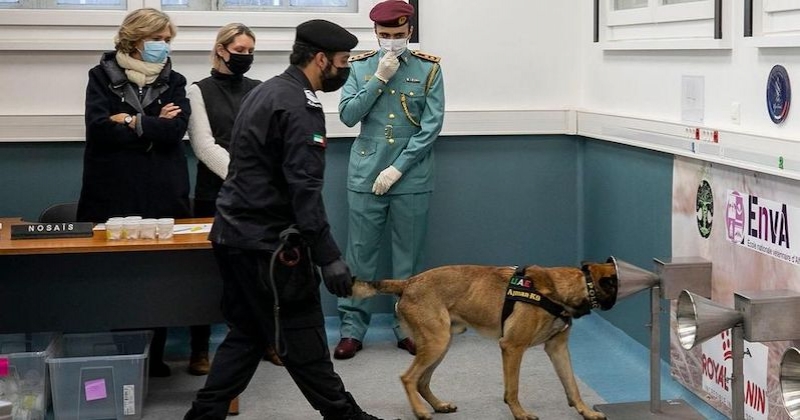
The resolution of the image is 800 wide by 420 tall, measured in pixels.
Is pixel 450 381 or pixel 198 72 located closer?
pixel 450 381

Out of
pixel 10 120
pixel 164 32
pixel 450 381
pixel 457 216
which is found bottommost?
pixel 450 381

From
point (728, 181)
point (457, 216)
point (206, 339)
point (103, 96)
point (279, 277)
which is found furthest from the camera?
point (457, 216)

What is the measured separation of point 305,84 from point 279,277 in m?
0.68

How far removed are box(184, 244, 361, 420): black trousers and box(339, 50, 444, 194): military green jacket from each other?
1627mm

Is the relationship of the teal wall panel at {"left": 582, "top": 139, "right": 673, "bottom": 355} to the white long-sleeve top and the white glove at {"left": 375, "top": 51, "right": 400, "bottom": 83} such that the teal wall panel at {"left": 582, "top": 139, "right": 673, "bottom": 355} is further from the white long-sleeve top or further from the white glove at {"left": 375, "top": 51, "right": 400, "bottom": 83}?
the white long-sleeve top

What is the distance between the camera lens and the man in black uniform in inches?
147

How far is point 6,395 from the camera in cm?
441

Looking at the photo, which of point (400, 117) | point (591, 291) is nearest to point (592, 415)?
point (591, 291)

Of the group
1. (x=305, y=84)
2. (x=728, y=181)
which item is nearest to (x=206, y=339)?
(x=305, y=84)

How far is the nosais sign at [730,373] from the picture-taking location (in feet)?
13.4

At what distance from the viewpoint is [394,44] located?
17.4ft

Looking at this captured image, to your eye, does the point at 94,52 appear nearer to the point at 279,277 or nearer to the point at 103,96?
the point at 103,96

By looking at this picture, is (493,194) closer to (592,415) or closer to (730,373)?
(592,415)

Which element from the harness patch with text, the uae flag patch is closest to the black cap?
the uae flag patch
